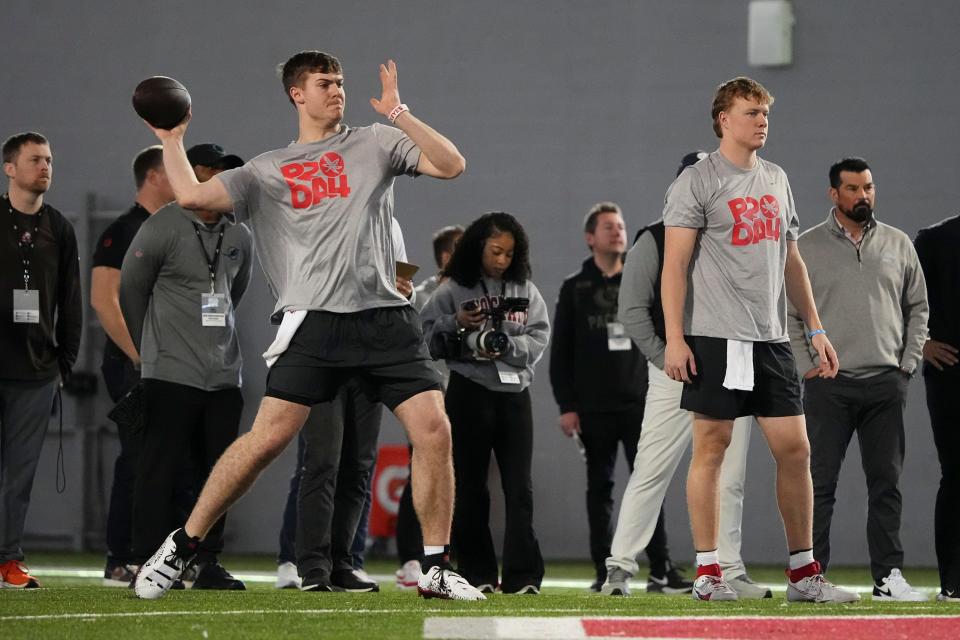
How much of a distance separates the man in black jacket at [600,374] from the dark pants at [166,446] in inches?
73.7

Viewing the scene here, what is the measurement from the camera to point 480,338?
5.84 meters

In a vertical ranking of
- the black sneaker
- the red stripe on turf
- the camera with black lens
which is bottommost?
the black sneaker

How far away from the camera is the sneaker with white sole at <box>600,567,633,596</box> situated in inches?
229

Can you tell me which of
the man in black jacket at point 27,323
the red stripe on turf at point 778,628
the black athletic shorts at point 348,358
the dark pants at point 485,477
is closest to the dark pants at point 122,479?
the man in black jacket at point 27,323

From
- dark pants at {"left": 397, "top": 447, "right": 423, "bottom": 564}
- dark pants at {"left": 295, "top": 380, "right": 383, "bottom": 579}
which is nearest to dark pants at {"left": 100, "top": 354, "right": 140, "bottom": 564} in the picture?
dark pants at {"left": 295, "top": 380, "right": 383, "bottom": 579}

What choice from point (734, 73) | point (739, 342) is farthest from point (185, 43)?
point (739, 342)

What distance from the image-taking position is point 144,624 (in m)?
3.96

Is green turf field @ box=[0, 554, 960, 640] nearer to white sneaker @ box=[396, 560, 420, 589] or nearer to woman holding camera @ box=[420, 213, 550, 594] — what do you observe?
woman holding camera @ box=[420, 213, 550, 594]

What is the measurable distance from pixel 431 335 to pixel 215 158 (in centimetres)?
112

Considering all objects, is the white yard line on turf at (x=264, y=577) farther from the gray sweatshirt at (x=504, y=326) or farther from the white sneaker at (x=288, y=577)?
the gray sweatshirt at (x=504, y=326)

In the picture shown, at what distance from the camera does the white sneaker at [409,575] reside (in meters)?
6.67

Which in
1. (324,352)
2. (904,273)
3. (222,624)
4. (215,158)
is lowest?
(222,624)

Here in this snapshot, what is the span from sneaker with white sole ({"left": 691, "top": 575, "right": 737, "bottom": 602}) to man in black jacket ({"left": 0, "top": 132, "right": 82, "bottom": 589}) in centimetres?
265

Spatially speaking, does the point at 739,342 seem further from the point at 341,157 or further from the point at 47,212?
the point at 47,212
